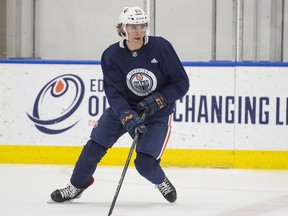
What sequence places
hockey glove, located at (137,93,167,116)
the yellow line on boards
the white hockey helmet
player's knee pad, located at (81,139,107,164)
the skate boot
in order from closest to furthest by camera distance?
1. the white hockey helmet
2. hockey glove, located at (137,93,167,116)
3. player's knee pad, located at (81,139,107,164)
4. the skate boot
5. the yellow line on boards

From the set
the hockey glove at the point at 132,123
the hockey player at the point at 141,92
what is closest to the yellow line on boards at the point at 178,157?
the hockey player at the point at 141,92

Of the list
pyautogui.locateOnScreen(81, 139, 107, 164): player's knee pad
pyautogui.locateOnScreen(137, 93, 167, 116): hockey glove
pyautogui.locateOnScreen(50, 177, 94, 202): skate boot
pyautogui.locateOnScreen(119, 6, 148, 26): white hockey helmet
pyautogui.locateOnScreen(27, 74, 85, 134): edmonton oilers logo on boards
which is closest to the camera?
pyautogui.locateOnScreen(119, 6, 148, 26): white hockey helmet

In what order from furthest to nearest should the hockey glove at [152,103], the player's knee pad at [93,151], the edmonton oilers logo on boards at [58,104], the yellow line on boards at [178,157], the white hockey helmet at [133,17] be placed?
the edmonton oilers logo on boards at [58,104] → the yellow line on boards at [178,157] → the player's knee pad at [93,151] → the hockey glove at [152,103] → the white hockey helmet at [133,17]

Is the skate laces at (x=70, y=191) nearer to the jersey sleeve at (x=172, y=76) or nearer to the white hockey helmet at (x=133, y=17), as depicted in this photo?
the jersey sleeve at (x=172, y=76)

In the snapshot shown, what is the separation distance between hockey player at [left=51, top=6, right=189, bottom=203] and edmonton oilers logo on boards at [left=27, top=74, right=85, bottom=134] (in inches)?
68.9

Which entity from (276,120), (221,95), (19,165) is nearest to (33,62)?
(19,165)

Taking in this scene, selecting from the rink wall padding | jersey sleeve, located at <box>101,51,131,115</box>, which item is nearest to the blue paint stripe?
the rink wall padding

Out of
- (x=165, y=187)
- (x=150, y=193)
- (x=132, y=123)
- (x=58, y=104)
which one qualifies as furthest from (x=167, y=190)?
(x=58, y=104)

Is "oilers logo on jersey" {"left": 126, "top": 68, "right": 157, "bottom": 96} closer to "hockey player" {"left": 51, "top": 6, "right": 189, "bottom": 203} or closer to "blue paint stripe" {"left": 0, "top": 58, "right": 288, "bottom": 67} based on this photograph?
"hockey player" {"left": 51, "top": 6, "right": 189, "bottom": 203}

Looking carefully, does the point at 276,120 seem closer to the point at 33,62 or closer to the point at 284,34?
the point at 284,34

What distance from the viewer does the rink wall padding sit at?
5.55m

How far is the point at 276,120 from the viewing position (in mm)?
5539

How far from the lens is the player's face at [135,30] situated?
12.0 feet

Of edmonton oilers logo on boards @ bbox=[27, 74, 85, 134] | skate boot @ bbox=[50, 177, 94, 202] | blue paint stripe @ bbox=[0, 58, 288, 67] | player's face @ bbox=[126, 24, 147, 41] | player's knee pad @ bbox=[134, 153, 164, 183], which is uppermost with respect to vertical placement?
player's face @ bbox=[126, 24, 147, 41]
